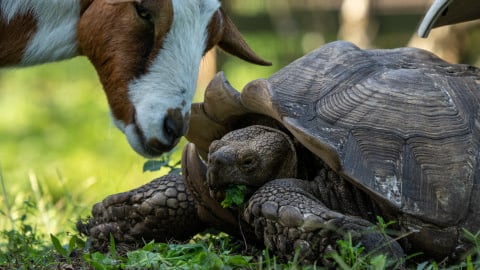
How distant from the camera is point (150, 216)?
180 inches

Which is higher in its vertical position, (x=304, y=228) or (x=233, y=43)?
(x=233, y=43)

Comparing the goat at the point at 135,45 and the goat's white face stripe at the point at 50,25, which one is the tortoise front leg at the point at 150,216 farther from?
the goat's white face stripe at the point at 50,25

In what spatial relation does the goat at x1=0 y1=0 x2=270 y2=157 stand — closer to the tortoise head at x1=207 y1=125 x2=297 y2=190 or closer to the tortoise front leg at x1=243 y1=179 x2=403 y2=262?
the tortoise head at x1=207 y1=125 x2=297 y2=190

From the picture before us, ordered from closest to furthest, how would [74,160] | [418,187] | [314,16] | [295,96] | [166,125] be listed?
[166,125]
[418,187]
[295,96]
[74,160]
[314,16]

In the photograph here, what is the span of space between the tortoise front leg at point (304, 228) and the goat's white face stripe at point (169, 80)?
20.5 inches

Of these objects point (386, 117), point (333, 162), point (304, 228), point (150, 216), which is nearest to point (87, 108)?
point (150, 216)

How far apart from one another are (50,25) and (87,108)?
7104 mm

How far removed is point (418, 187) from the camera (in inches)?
159

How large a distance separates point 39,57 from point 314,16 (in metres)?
11.2

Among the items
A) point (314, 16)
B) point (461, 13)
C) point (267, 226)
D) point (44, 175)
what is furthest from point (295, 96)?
point (314, 16)

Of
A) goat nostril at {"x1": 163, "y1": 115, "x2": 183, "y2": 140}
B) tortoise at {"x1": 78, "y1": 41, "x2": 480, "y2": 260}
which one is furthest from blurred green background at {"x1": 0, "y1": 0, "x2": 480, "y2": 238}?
goat nostril at {"x1": 163, "y1": 115, "x2": 183, "y2": 140}

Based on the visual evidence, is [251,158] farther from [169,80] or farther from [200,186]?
[169,80]

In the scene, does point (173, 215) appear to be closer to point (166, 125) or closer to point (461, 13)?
point (166, 125)

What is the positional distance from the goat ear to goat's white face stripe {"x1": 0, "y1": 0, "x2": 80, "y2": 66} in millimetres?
661
